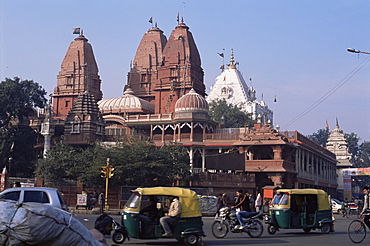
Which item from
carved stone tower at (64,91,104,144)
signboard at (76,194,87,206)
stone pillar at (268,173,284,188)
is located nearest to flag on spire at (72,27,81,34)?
carved stone tower at (64,91,104,144)

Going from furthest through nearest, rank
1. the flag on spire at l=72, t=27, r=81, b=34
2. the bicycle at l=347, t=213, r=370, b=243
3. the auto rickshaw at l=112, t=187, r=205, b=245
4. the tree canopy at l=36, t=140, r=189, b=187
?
the flag on spire at l=72, t=27, r=81, b=34
the tree canopy at l=36, t=140, r=189, b=187
the bicycle at l=347, t=213, r=370, b=243
the auto rickshaw at l=112, t=187, r=205, b=245

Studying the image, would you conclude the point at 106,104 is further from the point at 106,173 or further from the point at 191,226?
the point at 191,226

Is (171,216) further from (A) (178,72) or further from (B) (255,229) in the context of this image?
(A) (178,72)

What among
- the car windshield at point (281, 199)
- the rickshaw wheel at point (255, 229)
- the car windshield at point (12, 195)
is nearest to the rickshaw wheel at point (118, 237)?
the car windshield at point (12, 195)

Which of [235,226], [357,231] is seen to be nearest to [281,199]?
[235,226]

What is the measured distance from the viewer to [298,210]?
17016 millimetres

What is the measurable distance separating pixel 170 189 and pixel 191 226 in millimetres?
1111

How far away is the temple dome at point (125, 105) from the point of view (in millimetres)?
61875

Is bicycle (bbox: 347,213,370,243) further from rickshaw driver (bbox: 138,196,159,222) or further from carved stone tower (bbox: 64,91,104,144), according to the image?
carved stone tower (bbox: 64,91,104,144)

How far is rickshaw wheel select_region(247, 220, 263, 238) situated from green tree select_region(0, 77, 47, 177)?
38.5 metres

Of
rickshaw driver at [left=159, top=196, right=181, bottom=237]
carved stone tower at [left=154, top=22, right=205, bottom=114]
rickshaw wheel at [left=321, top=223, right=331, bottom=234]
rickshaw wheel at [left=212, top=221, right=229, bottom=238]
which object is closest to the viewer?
rickshaw driver at [left=159, top=196, right=181, bottom=237]

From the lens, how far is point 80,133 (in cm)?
5262

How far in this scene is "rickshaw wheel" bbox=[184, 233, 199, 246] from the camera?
1317 cm

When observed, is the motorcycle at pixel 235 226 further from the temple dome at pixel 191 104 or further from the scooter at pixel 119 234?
the temple dome at pixel 191 104
